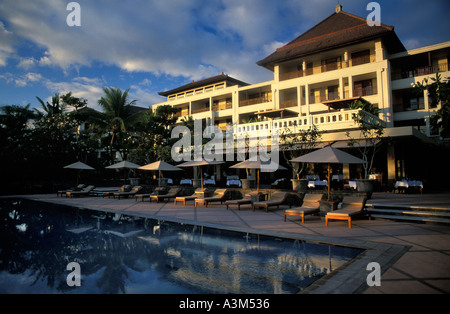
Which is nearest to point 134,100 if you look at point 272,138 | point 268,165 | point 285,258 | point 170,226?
point 272,138

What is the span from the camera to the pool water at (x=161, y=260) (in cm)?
396

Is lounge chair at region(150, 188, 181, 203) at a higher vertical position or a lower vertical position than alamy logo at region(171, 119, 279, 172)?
lower

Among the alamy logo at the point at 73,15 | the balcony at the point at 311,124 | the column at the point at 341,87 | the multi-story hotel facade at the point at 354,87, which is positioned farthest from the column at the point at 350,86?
the alamy logo at the point at 73,15

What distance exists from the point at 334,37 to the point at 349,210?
854 inches

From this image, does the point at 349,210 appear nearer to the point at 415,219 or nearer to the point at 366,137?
Answer: the point at 415,219

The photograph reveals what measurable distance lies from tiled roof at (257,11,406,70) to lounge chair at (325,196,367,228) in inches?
746

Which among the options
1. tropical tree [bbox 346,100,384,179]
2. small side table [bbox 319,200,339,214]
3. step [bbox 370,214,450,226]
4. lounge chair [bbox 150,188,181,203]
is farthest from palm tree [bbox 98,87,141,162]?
step [bbox 370,214,450,226]

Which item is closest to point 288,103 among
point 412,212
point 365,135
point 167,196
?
point 365,135

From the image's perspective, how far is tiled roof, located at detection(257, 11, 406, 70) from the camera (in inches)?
891

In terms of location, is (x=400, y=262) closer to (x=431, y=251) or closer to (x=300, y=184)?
(x=431, y=251)

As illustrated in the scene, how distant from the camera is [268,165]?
42.4 feet

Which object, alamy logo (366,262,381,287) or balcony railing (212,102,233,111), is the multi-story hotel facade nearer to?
balcony railing (212,102,233,111)

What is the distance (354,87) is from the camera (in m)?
24.8

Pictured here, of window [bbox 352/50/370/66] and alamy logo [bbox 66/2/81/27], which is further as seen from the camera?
window [bbox 352/50/370/66]
